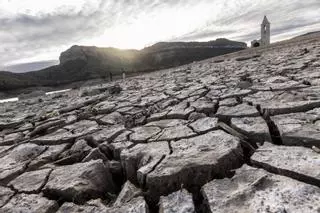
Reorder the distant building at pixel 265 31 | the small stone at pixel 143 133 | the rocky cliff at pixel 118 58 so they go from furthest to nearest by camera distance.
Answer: the rocky cliff at pixel 118 58 < the distant building at pixel 265 31 < the small stone at pixel 143 133

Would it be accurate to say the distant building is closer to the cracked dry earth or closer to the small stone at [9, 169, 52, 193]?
the cracked dry earth

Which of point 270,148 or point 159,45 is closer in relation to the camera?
point 270,148

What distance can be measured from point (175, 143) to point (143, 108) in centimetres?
192

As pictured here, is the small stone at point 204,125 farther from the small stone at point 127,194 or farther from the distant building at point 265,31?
the distant building at point 265,31

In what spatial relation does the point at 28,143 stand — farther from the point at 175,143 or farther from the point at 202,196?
the point at 202,196

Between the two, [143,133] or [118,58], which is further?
[118,58]

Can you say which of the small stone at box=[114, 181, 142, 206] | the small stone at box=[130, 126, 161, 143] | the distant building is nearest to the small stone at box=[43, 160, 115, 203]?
the small stone at box=[114, 181, 142, 206]

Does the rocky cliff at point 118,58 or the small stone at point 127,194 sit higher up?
the small stone at point 127,194

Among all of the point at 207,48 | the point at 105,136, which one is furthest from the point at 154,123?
the point at 207,48

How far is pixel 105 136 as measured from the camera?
2893 millimetres

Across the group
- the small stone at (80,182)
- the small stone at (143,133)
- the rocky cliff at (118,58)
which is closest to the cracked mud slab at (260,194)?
the small stone at (80,182)

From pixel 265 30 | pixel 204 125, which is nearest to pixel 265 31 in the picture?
pixel 265 30

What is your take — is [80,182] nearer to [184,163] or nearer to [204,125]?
[184,163]

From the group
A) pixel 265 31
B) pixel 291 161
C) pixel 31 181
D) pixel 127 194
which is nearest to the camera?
pixel 291 161
